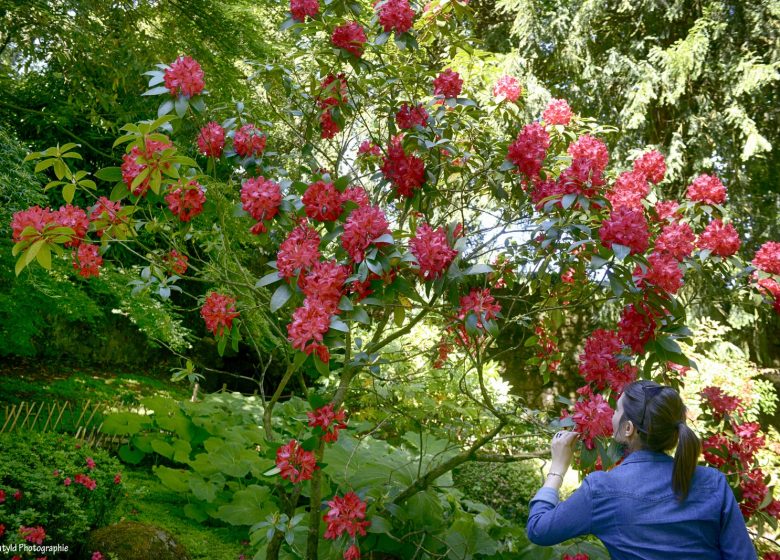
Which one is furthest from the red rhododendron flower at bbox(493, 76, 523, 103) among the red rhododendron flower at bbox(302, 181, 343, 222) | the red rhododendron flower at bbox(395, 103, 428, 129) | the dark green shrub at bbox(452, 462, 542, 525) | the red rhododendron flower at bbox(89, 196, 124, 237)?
the dark green shrub at bbox(452, 462, 542, 525)

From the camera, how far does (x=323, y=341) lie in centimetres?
141

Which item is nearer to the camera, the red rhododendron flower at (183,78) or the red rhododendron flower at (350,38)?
the red rhododendron flower at (183,78)

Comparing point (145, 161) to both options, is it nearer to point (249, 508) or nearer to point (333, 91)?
point (333, 91)

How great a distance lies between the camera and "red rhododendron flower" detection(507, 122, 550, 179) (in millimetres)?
1979

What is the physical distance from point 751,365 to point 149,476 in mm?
5696

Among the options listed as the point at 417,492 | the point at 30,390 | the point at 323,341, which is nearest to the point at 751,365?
the point at 417,492

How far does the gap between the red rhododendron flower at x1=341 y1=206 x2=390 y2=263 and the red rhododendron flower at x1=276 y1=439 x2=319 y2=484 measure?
2.04ft

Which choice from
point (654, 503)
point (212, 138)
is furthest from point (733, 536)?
point (212, 138)

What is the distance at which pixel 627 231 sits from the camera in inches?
60.4

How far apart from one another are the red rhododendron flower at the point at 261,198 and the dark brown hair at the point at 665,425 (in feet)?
3.40

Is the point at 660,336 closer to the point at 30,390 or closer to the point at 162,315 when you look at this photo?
the point at 162,315

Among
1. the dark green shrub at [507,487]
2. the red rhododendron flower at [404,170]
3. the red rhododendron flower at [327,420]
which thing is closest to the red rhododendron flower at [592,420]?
the red rhododendron flower at [327,420]

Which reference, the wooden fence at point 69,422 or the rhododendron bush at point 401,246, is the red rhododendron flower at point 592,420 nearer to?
the rhododendron bush at point 401,246

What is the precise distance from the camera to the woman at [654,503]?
1.28 meters
